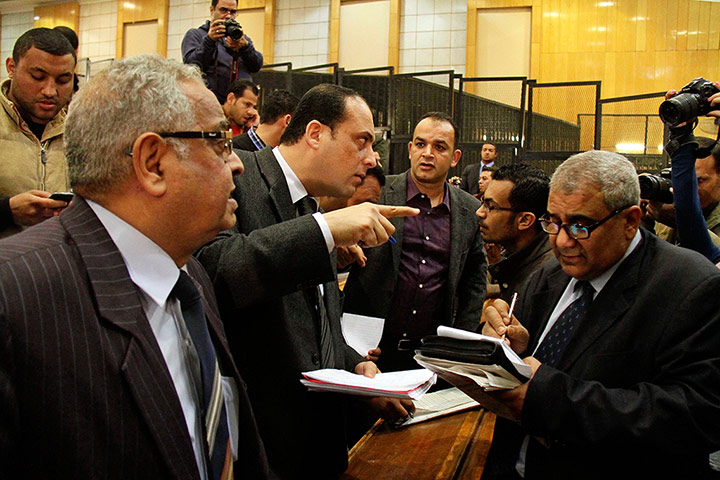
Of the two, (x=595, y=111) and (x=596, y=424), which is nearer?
(x=596, y=424)

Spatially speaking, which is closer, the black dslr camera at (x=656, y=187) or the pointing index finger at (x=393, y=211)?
the pointing index finger at (x=393, y=211)

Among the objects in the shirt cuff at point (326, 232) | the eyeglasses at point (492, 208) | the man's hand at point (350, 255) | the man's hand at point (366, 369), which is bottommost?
the man's hand at point (366, 369)

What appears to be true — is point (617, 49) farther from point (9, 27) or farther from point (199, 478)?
point (9, 27)

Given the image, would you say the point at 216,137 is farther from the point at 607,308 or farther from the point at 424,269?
the point at 424,269

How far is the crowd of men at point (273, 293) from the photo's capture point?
0.87 meters

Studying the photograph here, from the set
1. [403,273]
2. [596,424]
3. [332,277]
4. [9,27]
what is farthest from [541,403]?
[9,27]

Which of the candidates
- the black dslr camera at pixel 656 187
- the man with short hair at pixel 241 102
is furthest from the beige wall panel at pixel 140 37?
the black dslr camera at pixel 656 187

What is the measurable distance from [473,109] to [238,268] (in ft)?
23.4

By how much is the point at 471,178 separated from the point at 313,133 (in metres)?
5.94

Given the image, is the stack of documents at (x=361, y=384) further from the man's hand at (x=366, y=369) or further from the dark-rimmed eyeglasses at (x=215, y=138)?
the dark-rimmed eyeglasses at (x=215, y=138)

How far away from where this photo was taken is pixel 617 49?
11055 millimetres

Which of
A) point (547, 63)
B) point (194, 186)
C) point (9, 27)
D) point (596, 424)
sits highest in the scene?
point (9, 27)

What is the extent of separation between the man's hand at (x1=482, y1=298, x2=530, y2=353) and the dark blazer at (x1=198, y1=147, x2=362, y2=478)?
1.77 ft

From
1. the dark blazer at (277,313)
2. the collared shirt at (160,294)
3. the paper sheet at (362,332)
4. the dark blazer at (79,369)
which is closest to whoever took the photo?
the dark blazer at (79,369)
